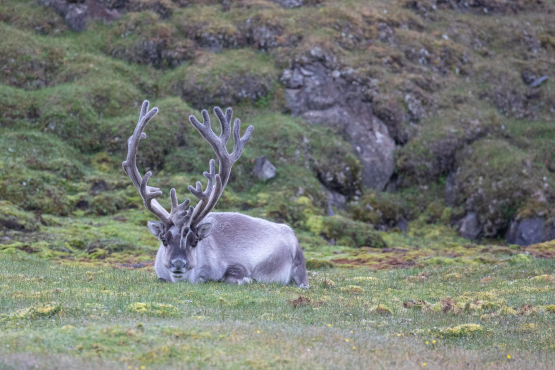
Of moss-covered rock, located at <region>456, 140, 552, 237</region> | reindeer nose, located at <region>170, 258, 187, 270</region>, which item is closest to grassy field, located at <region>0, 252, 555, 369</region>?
reindeer nose, located at <region>170, 258, 187, 270</region>

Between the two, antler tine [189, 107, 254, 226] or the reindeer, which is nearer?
the reindeer

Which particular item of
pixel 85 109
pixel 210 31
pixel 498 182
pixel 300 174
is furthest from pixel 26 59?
pixel 498 182

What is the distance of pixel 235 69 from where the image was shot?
40.1 m

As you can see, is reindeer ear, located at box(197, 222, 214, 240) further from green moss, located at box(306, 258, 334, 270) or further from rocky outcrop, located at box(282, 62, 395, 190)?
rocky outcrop, located at box(282, 62, 395, 190)

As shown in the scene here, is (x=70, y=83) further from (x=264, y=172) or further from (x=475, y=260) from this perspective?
(x=475, y=260)

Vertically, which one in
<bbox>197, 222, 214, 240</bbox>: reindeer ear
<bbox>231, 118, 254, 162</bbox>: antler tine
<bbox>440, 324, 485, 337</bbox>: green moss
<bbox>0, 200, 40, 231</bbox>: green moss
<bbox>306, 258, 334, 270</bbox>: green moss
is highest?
<bbox>231, 118, 254, 162</bbox>: antler tine

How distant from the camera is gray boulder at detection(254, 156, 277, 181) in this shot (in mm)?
34375

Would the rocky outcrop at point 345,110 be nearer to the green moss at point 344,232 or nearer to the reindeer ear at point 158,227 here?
the green moss at point 344,232

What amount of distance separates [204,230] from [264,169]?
20052 millimetres

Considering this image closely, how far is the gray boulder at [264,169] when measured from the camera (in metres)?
34.4

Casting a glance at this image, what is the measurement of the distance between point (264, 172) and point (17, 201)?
12.7 meters

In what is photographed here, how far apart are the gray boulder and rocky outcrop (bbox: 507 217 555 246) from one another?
13144mm

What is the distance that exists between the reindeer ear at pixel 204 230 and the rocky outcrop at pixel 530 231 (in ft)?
75.2

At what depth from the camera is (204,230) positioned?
48.1 feet
